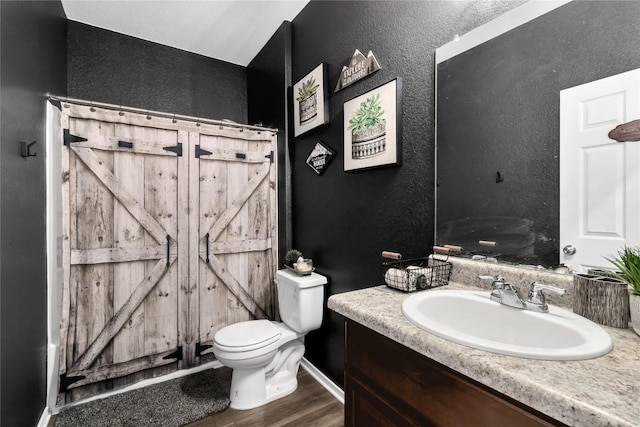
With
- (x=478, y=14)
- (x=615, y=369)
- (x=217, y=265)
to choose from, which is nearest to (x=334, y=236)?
(x=217, y=265)

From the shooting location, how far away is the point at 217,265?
2.48 metres

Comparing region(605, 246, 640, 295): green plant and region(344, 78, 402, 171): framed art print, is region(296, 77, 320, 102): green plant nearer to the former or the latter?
region(344, 78, 402, 171): framed art print

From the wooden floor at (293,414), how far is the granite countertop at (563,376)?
135cm

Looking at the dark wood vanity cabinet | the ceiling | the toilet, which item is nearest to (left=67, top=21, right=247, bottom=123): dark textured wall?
the ceiling

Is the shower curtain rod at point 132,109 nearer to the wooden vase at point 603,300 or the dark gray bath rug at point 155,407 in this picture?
the dark gray bath rug at point 155,407

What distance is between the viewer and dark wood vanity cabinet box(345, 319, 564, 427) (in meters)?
0.63

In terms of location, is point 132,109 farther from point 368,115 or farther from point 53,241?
point 368,115

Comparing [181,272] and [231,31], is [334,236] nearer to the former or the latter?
[181,272]

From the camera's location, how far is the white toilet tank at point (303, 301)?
6.79 ft

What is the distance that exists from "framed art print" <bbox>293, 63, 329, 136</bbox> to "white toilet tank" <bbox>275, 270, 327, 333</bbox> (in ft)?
3.75

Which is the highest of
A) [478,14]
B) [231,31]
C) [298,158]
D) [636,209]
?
[231,31]

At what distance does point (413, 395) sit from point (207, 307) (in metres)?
2.06

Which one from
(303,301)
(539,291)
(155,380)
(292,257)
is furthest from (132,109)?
(539,291)

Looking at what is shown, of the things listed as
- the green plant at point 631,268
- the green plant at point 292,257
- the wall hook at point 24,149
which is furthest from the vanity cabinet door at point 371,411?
the wall hook at point 24,149
